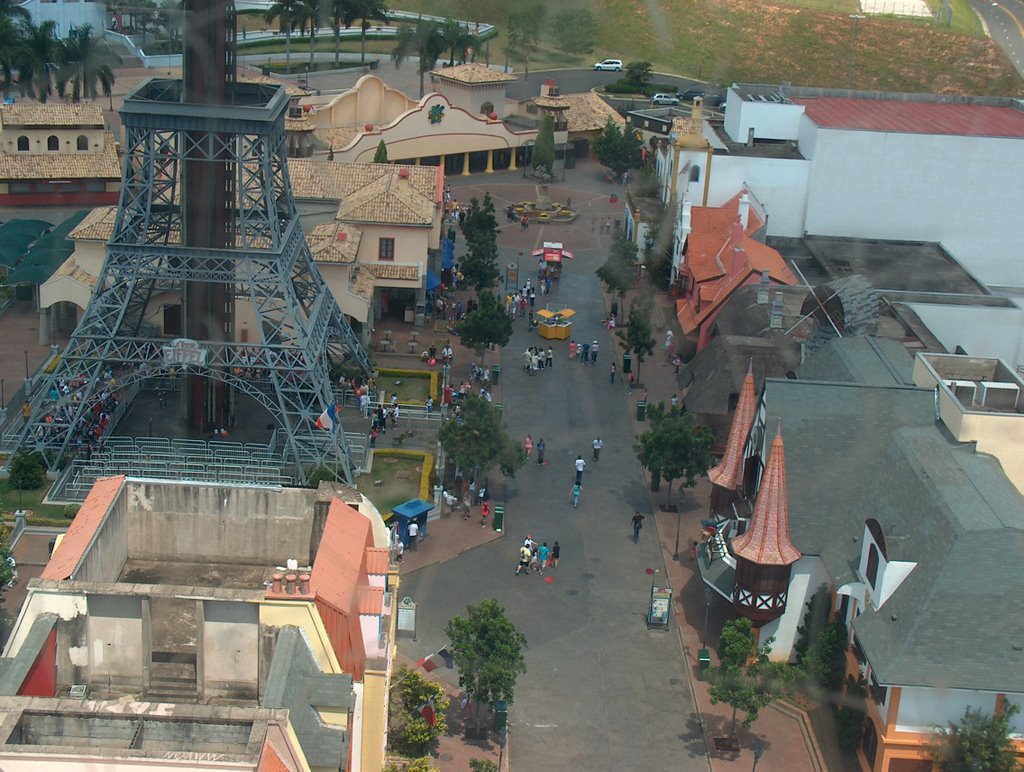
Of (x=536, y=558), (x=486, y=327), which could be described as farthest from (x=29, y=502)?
(x=486, y=327)

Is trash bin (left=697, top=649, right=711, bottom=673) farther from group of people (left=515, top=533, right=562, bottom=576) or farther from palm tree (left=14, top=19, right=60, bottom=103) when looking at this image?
palm tree (left=14, top=19, right=60, bottom=103)

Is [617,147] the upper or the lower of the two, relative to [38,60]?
lower

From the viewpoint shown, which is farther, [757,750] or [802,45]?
[802,45]

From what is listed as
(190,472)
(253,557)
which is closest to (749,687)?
(253,557)

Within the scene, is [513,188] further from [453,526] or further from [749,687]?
[749,687]

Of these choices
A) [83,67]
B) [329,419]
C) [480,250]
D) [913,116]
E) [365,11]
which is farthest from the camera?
[365,11]

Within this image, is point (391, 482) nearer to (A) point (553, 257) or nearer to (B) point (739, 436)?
(B) point (739, 436)

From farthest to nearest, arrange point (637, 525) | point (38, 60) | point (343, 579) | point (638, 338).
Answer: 1. point (38, 60)
2. point (638, 338)
3. point (637, 525)
4. point (343, 579)

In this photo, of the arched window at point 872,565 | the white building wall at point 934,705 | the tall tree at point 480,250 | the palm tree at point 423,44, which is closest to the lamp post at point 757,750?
the white building wall at point 934,705
